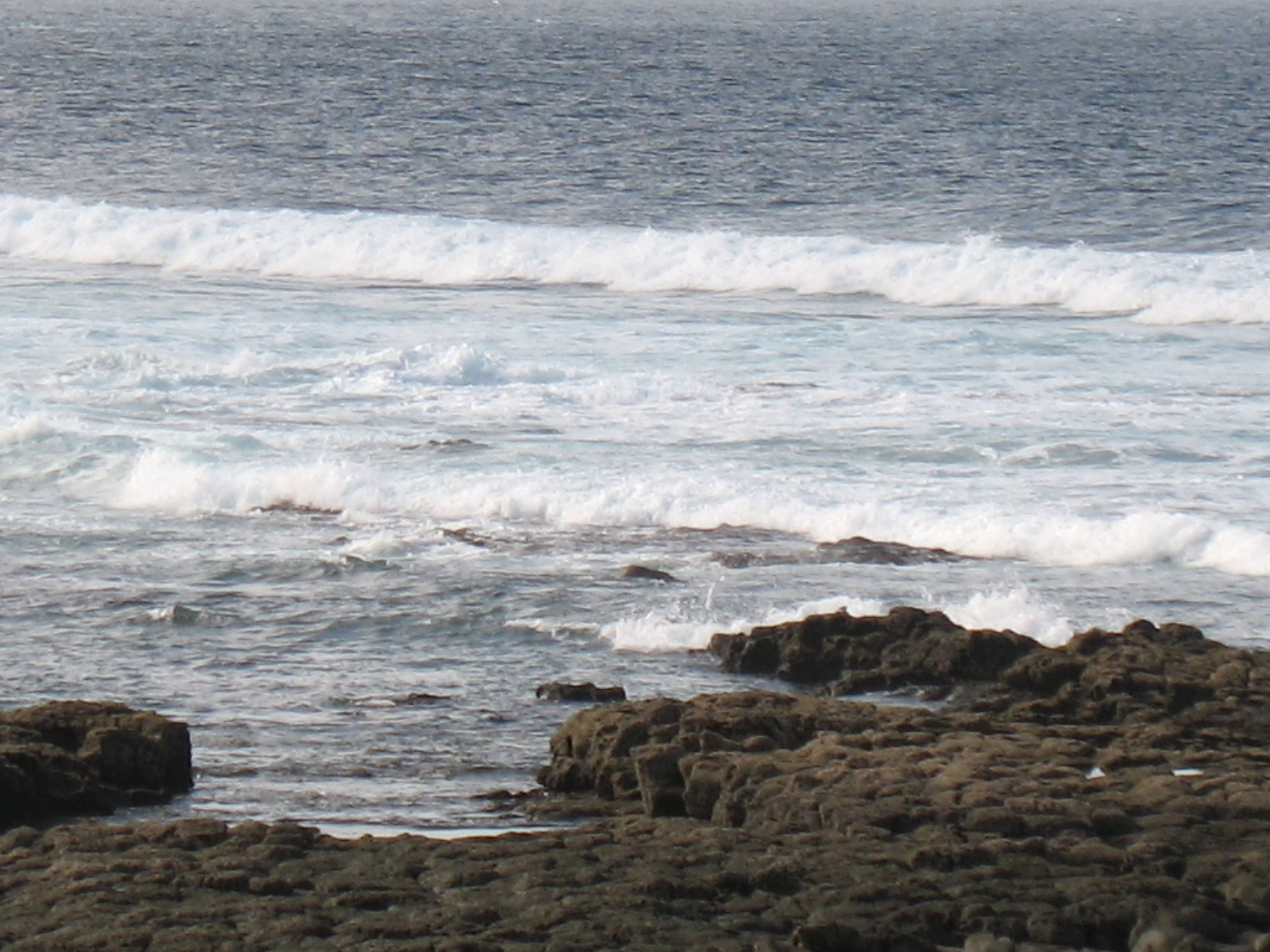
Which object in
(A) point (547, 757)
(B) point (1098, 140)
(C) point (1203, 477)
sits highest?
(B) point (1098, 140)

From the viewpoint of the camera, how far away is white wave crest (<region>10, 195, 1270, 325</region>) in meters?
29.7

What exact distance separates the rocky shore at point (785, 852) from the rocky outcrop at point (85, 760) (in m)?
0.38

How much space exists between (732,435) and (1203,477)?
4.78 metres

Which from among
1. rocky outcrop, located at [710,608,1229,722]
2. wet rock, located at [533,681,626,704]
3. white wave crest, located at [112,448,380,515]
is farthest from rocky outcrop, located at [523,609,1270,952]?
white wave crest, located at [112,448,380,515]

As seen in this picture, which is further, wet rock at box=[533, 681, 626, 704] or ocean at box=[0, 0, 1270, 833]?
ocean at box=[0, 0, 1270, 833]

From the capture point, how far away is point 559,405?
2250 centimetres

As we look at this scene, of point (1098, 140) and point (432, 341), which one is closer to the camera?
point (432, 341)

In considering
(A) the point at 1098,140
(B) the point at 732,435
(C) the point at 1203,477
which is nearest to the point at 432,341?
(B) the point at 732,435

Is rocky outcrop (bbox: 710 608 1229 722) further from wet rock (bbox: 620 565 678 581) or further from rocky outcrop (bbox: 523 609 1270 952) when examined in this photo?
wet rock (bbox: 620 565 678 581)

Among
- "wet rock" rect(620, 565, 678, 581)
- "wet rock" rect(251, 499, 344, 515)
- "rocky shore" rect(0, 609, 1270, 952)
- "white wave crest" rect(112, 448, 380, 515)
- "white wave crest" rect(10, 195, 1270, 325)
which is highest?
"white wave crest" rect(10, 195, 1270, 325)

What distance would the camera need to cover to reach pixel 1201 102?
5784cm

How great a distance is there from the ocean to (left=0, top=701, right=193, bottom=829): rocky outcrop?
0.94 ft

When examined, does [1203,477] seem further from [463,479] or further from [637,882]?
[637,882]

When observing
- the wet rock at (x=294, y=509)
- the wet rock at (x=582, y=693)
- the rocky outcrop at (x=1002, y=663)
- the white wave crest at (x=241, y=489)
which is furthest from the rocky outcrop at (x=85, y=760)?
the white wave crest at (x=241, y=489)
